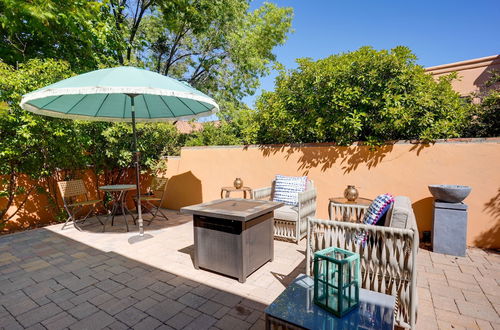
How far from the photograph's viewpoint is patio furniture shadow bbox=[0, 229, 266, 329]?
2098 mm

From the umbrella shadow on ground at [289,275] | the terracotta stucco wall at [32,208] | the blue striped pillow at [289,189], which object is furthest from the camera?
the terracotta stucco wall at [32,208]

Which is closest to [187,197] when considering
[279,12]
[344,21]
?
[344,21]

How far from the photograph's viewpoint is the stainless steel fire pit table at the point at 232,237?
105 inches

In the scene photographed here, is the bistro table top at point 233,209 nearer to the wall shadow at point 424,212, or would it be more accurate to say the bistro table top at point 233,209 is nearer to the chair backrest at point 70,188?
the wall shadow at point 424,212

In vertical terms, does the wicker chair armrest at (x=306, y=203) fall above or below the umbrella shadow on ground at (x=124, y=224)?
above

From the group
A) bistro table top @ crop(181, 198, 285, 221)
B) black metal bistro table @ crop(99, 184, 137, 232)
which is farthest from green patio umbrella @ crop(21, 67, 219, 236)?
bistro table top @ crop(181, 198, 285, 221)

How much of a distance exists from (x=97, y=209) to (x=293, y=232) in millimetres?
5087

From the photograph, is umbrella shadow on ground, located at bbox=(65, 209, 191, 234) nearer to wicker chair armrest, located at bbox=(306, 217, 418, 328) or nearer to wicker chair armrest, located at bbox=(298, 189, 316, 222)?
wicker chair armrest, located at bbox=(298, 189, 316, 222)

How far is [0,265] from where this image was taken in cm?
330

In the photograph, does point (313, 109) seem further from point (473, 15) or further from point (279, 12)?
point (279, 12)

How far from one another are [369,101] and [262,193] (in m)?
2.40

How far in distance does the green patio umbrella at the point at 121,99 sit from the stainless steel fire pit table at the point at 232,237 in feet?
4.79

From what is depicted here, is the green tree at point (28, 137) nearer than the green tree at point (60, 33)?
Yes

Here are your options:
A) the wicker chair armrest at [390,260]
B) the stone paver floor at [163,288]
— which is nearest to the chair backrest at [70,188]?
the stone paver floor at [163,288]
